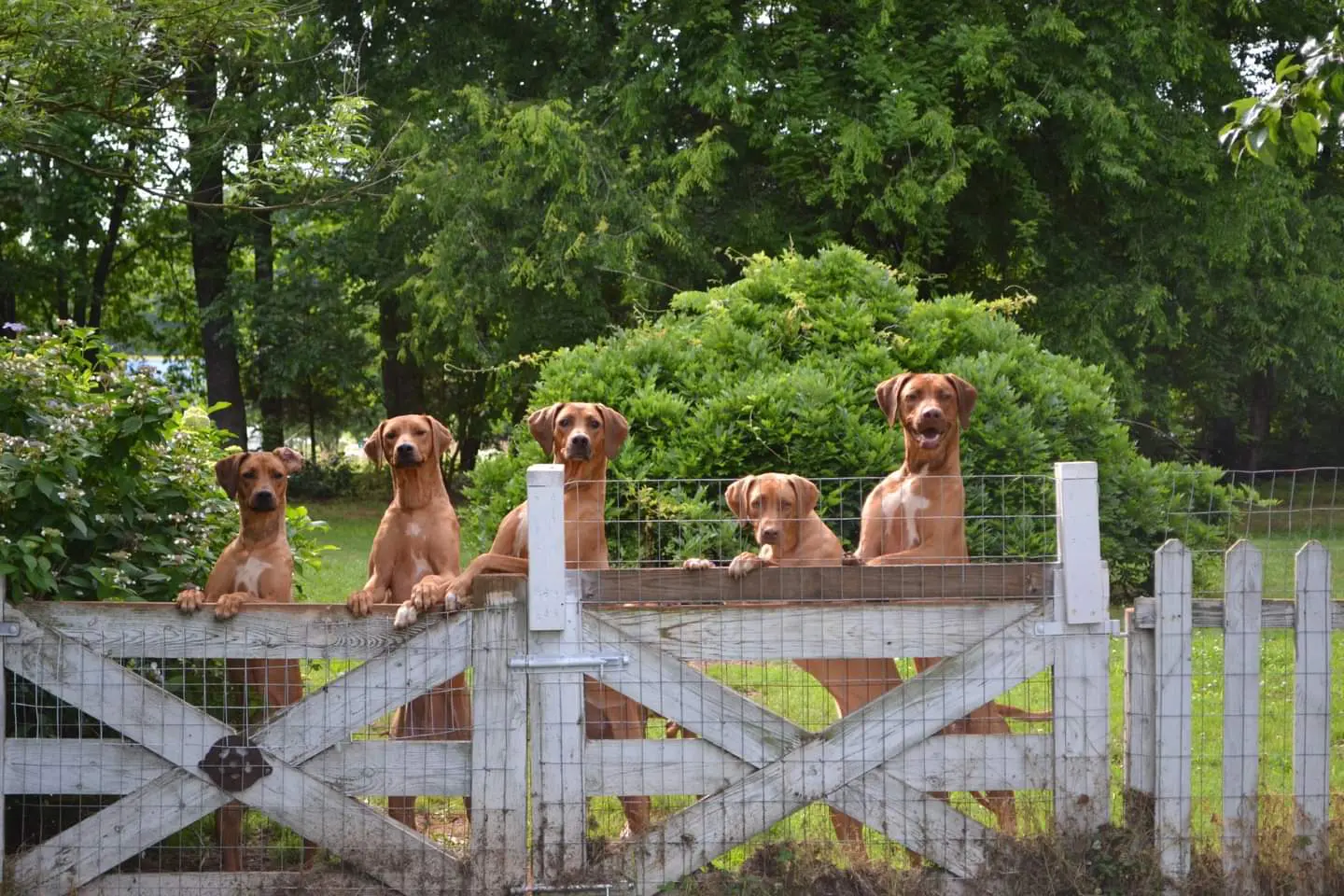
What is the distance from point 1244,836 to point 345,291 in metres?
25.3

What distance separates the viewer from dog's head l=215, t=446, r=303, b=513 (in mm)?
5668

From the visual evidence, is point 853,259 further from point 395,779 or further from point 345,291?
point 345,291

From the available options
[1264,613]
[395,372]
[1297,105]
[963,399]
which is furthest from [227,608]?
[395,372]

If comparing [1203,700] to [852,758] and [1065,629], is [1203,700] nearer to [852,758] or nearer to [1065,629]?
[1065,629]

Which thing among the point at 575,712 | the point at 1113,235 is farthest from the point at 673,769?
the point at 1113,235

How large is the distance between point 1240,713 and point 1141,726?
1.11 feet

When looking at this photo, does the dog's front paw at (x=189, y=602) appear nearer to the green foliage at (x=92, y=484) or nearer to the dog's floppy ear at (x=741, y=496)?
the green foliage at (x=92, y=484)

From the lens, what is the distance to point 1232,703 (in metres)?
5.06

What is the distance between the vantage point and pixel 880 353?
10305 millimetres

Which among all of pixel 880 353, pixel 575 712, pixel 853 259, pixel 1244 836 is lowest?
pixel 1244 836

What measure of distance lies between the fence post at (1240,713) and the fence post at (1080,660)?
0.44 meters

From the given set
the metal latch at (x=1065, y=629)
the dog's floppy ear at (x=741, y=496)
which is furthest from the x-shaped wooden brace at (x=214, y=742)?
the metal latch at (x=1065, y=629)

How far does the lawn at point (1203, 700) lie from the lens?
18.5 ft

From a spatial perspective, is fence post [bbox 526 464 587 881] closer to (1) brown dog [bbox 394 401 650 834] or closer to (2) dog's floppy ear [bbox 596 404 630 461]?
(1) brown dog [bbox 394 401 650 834]
